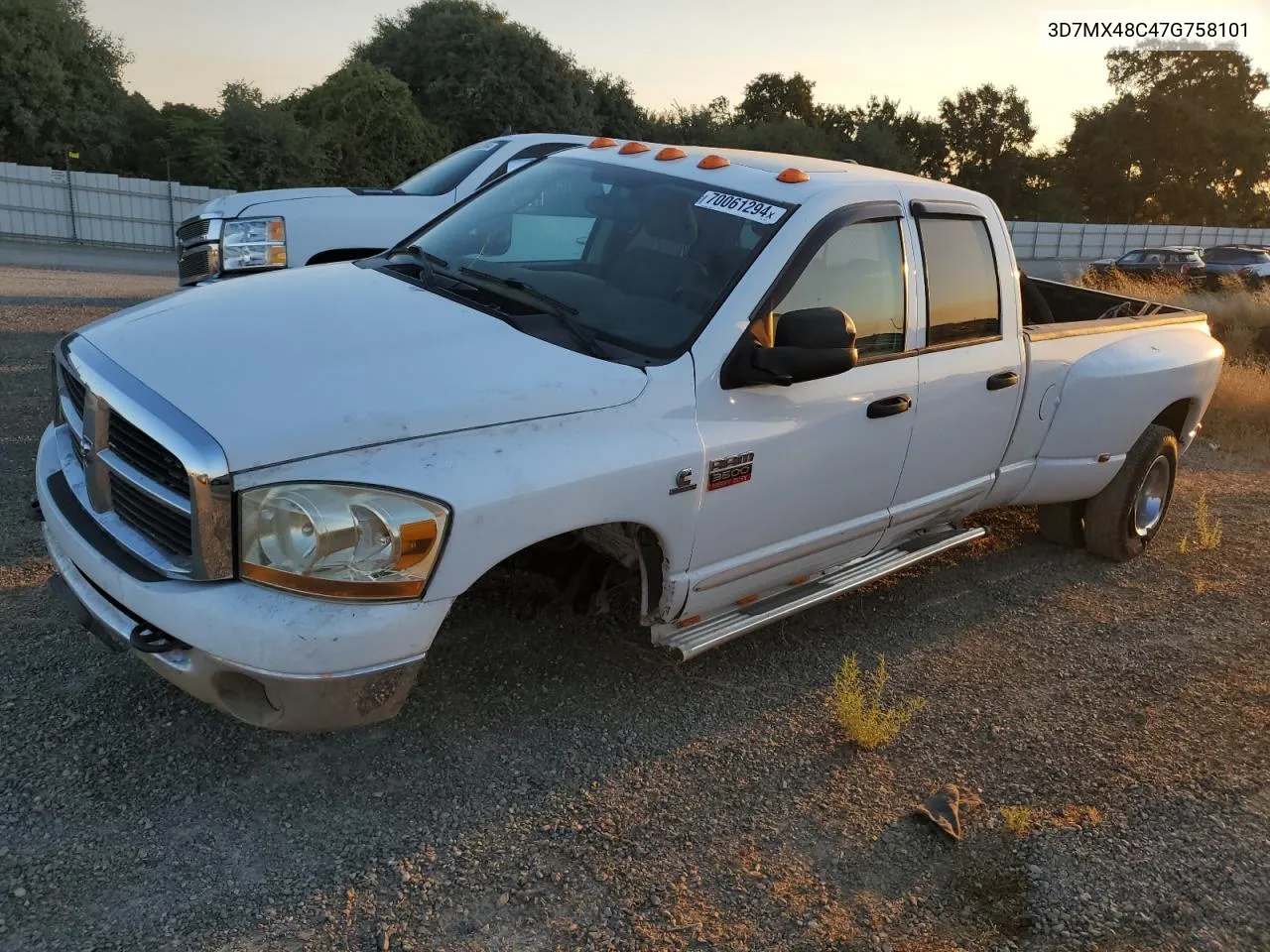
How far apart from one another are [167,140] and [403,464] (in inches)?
1367

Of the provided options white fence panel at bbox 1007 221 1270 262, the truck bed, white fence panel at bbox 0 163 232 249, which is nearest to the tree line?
white fence panel at bbox 0 163 232 249

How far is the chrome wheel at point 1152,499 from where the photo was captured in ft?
18.7

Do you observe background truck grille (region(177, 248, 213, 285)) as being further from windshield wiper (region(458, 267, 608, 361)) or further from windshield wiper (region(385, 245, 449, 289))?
windshield wiper (region(458, 267, 608, 361))

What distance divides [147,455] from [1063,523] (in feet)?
15.7

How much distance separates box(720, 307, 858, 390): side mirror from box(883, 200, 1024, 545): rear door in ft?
2.74

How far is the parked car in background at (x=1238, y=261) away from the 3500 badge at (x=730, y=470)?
80.3ft

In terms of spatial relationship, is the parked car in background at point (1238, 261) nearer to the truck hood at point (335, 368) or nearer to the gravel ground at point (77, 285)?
the gravel ground at point (77, 285)

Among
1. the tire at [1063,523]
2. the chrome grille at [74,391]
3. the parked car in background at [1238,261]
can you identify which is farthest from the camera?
the parked car in background at [1238,261]

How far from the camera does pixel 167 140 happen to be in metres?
32.4

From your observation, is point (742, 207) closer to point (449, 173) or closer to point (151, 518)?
point (151, 518)

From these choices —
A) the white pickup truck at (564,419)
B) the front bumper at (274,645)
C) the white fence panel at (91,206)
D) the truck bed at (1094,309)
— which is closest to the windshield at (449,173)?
the white pickup truck at (564,419)

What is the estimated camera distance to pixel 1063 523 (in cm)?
572

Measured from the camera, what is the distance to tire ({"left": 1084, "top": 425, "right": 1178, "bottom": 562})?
5492 mm

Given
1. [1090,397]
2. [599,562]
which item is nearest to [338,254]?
[599,562]
